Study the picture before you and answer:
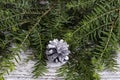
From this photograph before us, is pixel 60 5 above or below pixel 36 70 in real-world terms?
above

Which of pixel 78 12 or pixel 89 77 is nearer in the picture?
pixel 89 77

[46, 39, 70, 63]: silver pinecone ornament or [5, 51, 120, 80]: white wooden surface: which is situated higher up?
[46, 39, 70, 63]: silver pinecone ornament

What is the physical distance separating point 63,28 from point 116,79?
194mm

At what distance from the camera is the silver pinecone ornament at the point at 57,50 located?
2.82ft

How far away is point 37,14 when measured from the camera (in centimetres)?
96

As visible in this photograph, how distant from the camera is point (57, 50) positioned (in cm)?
86

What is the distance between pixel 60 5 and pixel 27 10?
0.30ft

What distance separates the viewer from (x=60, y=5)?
0.96 meters

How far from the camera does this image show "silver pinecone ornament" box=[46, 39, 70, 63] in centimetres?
86

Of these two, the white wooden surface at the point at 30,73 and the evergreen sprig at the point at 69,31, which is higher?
the evergreen sprig at the point at 69,31

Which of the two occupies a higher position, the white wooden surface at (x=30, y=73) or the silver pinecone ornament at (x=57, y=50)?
the silver pinecone ornament at (x=57, y=50)

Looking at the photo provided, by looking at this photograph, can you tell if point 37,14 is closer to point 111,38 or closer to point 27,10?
point 27,10

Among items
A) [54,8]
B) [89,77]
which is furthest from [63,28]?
[89,77]

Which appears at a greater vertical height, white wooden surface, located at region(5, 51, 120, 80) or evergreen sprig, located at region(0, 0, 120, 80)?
evergreen sprig, located at region(0, 0, 120, 80)
